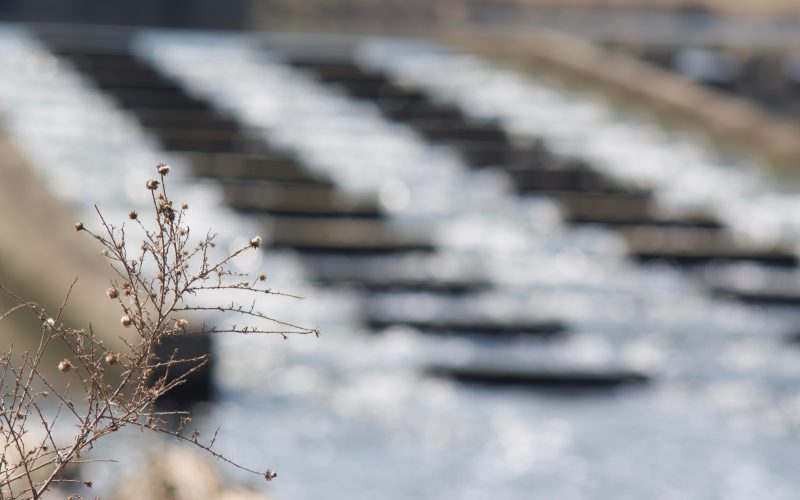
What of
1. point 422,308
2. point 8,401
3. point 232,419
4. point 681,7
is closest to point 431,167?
point 422,308

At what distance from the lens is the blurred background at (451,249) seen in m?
7.51

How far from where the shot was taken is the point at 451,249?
11.1 meters

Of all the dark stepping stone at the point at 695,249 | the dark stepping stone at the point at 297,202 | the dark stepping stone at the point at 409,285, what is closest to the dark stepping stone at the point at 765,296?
the dark stepping stone at the point at 695,249

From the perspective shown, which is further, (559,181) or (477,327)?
(559,181)

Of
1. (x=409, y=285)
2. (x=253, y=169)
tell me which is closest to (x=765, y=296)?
(x=409, y=285)

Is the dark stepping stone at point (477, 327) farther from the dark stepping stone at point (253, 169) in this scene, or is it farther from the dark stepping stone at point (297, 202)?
the dark stepping stone at point (253, 169)

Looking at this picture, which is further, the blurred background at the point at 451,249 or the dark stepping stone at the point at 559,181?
the dark stepping stone at the point at 559,181

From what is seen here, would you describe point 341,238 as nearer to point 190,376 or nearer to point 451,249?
point 451,249

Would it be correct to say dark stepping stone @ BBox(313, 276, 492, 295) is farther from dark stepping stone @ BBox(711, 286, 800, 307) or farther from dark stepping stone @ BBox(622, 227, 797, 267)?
dark stepping stone @ BBox(711, 286, 800, 307)

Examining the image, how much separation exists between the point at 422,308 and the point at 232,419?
236 centimetres

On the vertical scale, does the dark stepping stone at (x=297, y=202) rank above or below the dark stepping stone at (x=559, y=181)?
below

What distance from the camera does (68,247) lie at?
8977mm

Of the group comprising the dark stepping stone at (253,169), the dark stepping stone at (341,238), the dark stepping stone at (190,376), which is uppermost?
the dark stepping stone at (253,169)

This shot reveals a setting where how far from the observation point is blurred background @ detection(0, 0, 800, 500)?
751cm
